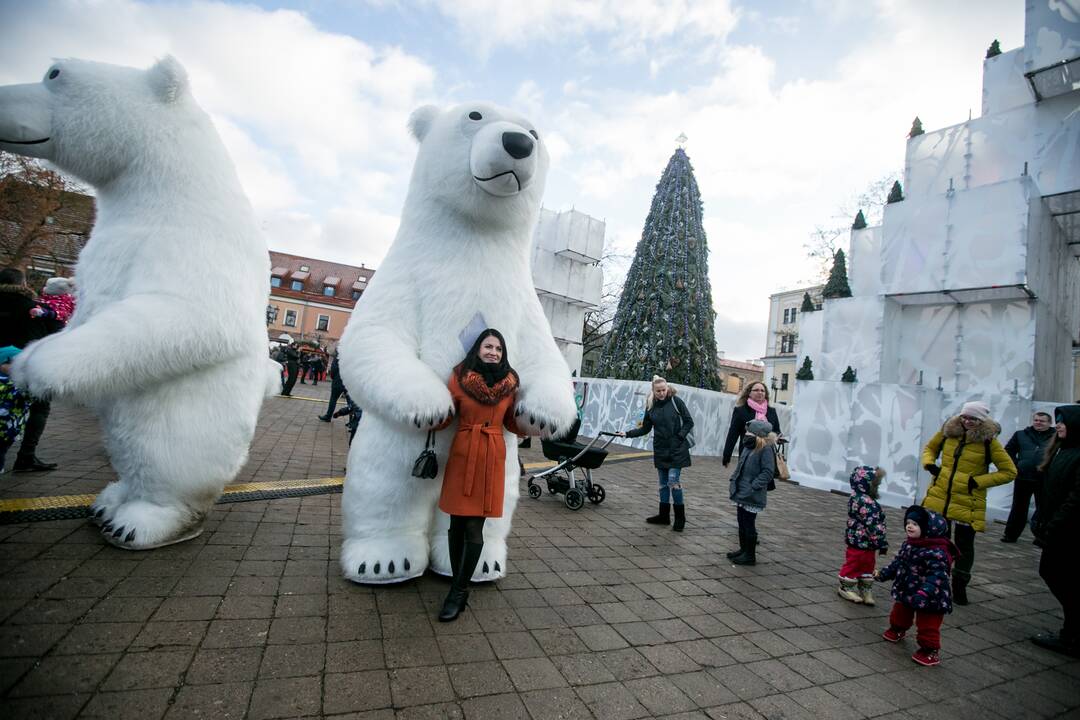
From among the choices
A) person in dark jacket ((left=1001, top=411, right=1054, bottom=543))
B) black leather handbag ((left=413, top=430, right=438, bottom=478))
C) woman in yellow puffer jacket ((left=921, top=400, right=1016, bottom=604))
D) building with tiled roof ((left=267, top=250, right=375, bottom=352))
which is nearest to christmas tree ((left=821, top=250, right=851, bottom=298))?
person in dark jacket ((left=1001, top=411, right=1054, bottom=543))

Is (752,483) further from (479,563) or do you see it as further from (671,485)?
(479,563)

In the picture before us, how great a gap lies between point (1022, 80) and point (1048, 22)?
5.21 ft

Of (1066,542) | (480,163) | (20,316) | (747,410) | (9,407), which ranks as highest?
(480,163)

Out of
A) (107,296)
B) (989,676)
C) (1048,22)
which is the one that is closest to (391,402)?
(107,296)

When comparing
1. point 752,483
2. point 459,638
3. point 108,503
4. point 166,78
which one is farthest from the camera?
point 752,483

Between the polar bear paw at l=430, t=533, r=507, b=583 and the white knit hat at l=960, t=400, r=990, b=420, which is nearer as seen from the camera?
the polar bear paw at l=430, t=533, r=507, b=583

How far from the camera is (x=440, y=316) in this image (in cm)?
272

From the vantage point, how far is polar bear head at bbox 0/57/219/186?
8.03ft

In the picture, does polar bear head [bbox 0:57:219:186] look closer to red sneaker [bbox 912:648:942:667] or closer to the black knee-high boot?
the black knee-high boot

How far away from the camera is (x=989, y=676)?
2938 mm

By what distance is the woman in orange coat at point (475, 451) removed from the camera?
2553 millimetres

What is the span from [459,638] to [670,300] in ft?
42.9

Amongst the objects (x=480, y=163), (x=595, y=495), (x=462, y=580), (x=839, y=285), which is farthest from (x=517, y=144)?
(x=839, y=285)

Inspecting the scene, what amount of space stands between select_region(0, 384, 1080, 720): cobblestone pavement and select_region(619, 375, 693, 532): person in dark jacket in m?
0.91
